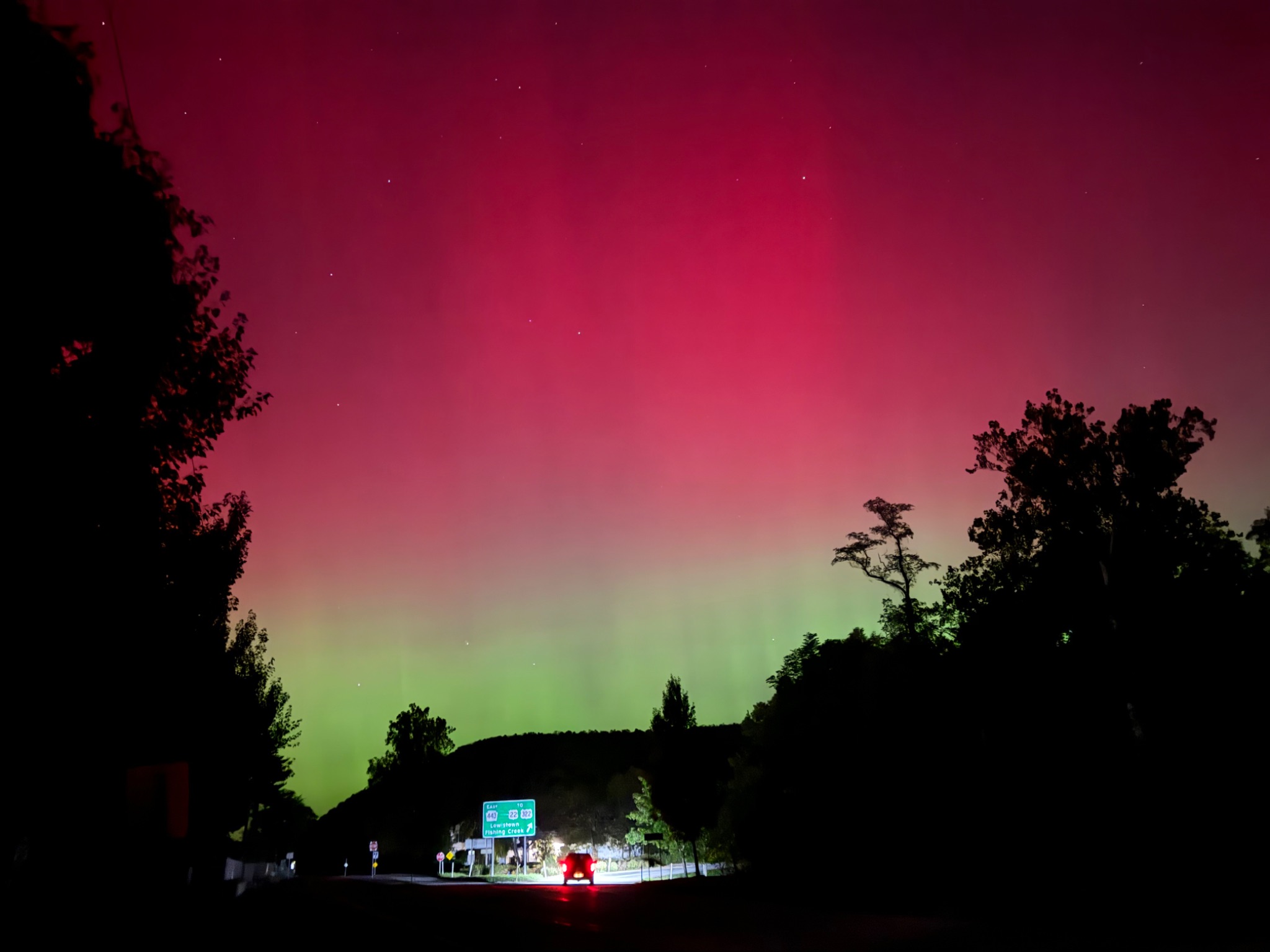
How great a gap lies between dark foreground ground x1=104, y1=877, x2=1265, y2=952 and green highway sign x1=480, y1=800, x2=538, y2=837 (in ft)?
131

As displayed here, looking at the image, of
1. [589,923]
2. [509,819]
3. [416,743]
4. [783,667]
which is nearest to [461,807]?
[416,743]

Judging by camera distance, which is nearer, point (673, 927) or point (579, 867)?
point (673, 927)

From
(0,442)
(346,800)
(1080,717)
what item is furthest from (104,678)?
(346,800)

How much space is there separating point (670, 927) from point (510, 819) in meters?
53.6

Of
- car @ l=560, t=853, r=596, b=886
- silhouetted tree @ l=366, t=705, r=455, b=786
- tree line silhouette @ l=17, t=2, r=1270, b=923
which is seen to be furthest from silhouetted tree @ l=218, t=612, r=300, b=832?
silhouetted tree @ l=366, t=705, r=455, b=786

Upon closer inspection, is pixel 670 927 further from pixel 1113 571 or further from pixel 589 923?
pixel 1113 571

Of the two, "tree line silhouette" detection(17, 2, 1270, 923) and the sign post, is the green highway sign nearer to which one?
the sign post

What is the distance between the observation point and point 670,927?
A: 1934cm

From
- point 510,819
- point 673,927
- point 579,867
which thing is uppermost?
point 510,819

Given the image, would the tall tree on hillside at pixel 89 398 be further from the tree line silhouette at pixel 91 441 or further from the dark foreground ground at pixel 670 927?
the dark foreground ground at pixel 670 927

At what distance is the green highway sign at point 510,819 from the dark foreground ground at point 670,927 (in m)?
39.9

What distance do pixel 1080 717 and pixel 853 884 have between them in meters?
11.7

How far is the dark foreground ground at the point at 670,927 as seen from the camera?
14.9 metres

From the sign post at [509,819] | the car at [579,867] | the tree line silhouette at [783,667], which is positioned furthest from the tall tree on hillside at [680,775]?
the sign post at [509,819]
